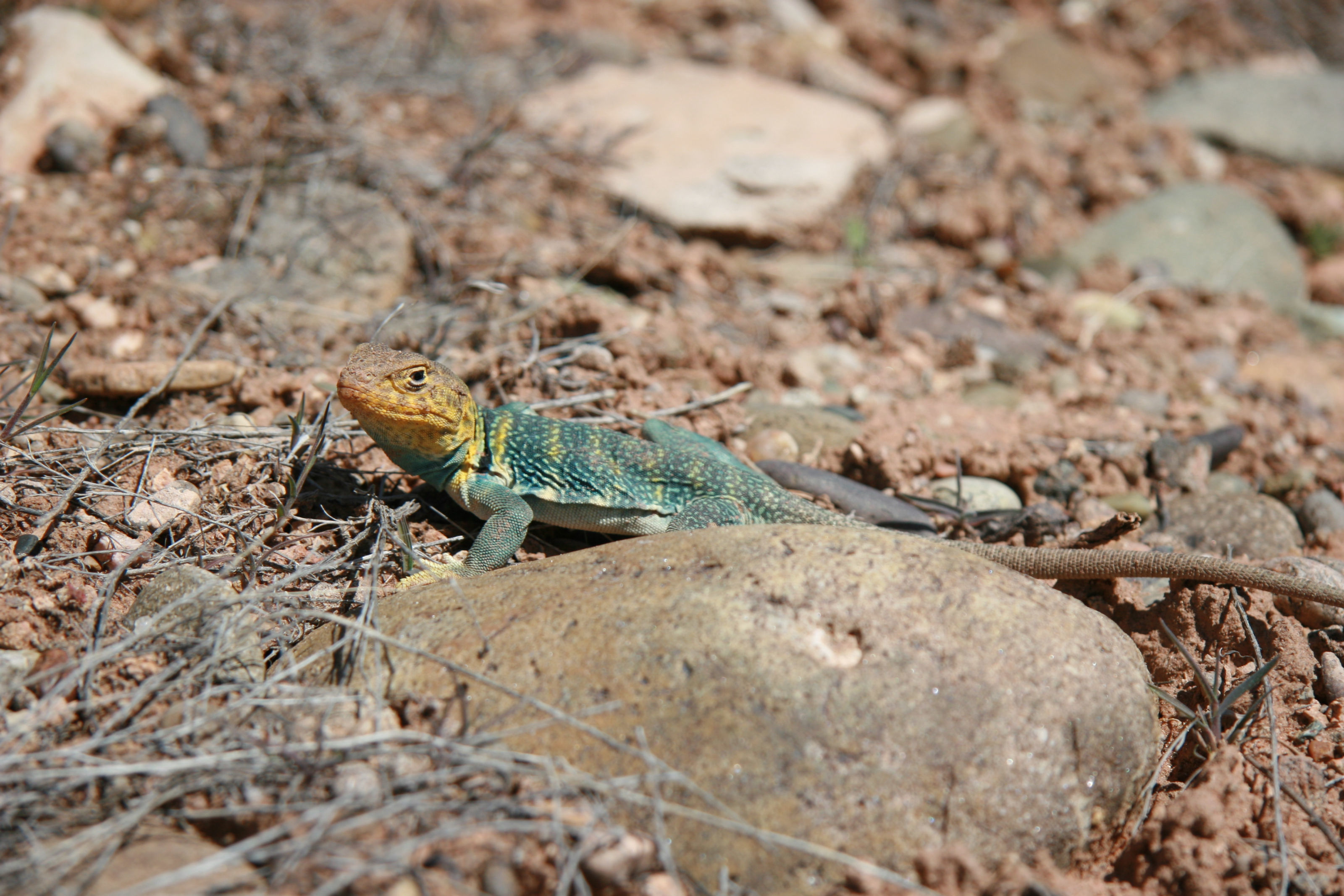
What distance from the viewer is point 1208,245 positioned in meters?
6.70

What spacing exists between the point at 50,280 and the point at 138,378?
142cm

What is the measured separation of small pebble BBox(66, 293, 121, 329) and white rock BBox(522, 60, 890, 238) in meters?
3.16

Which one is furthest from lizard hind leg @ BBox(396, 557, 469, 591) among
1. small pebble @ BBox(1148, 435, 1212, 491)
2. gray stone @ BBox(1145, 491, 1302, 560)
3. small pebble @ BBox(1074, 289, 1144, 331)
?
small pebble @ BBox(1074, 289, 1144, 331)

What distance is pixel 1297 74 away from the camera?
8.60m

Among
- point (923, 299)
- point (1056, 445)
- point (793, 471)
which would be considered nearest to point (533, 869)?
point (793, 471)

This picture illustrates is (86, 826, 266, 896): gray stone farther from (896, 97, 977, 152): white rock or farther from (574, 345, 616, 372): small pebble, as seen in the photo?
(896, 97, 977, 152): white rock

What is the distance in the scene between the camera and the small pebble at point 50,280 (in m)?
4.74

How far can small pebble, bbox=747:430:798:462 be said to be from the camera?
14.0ft

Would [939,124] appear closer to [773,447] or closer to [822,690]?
[773,447]

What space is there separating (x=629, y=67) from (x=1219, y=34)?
670cm

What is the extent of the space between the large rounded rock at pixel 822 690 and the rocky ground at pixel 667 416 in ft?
0.05

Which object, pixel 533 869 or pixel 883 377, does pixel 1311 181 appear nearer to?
pixel 883 377

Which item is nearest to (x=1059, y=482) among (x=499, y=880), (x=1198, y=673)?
(x=1198, y=673)

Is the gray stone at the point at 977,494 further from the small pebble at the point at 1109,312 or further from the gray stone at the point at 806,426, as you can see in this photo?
the small pebble at the point at 1109,312
